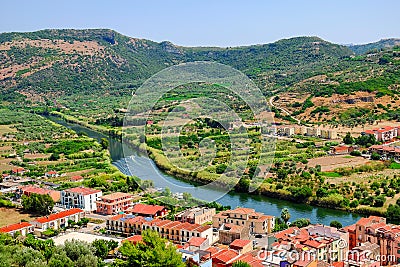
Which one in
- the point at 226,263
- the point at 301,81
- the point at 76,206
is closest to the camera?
the point at 226,263

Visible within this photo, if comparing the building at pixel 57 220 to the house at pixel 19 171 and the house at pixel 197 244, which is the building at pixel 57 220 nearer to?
the house at pixel 197 244

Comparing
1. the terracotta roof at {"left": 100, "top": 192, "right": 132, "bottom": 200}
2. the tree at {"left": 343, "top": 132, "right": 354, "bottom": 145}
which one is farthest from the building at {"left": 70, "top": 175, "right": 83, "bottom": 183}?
the tree at {"left": 343, "top": 132, "right": 354, "bottom": 145}

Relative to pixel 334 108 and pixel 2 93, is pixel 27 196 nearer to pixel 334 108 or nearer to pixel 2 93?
pixel 334 108

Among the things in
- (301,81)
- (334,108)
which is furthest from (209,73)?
(301,81)

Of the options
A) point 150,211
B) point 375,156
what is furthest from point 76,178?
point 375,156

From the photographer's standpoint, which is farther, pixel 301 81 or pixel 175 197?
pixel 301 81

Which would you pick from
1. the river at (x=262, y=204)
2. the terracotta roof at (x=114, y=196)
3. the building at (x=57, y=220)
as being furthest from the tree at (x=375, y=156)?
the building at (x=57, y=220)
